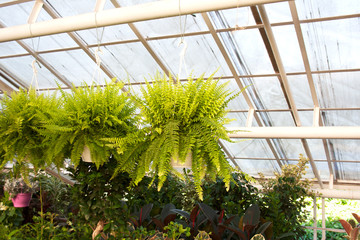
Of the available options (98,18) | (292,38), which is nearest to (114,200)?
(98,18)

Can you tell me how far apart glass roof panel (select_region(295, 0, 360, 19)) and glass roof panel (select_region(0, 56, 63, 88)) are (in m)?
4.66

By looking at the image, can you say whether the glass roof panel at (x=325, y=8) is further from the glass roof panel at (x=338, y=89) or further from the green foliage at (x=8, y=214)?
the green foliage at (x=8, y=214)

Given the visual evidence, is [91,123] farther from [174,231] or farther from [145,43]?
[145,43]

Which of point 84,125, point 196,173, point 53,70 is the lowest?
point 196,173

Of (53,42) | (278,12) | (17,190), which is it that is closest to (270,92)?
(278,12)

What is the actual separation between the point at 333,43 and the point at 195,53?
2069mm

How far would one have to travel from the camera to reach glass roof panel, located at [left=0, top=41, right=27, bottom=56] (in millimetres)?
7109

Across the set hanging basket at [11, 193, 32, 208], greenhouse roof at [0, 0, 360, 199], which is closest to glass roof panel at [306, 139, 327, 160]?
greenhouse roof at [0, 0, 360, 199]

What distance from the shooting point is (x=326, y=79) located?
628 cm

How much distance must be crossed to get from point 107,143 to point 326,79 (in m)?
4.95

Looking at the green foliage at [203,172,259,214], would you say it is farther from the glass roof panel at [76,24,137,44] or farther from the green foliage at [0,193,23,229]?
the glass roof panel at [76,24,137,44]

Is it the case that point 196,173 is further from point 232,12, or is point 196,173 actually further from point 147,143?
point 232,12

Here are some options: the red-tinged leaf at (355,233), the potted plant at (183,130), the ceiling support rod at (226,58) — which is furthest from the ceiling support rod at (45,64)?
the red-tinged leaf at (355,233)

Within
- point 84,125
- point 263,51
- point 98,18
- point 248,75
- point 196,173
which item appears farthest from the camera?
point 248,75
